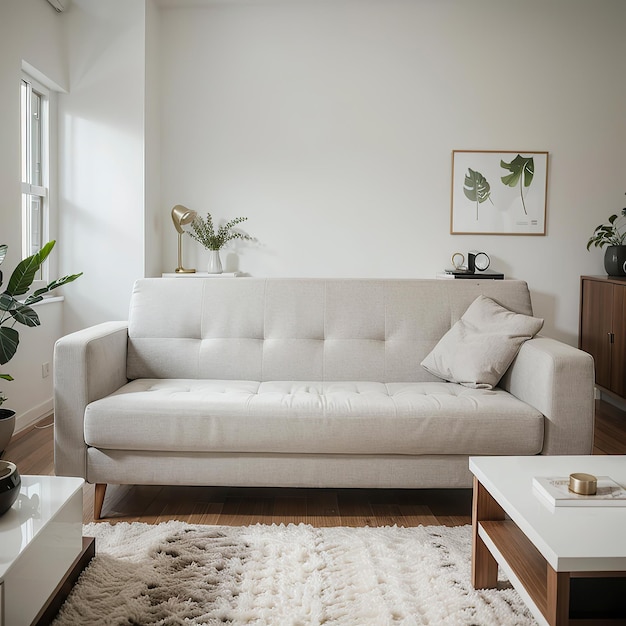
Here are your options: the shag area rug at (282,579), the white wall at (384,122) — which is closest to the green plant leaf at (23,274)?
the shag area rug at (282,579)

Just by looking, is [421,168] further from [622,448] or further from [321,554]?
[321,554]

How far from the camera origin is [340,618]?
1725mm

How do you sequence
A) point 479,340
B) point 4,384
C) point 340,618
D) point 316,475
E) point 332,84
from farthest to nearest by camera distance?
point 332,84 < point 4,384 < point 479,340 < point 316,475 < point 340,618

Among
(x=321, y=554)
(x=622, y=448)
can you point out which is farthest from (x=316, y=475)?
(x=622, y=448)

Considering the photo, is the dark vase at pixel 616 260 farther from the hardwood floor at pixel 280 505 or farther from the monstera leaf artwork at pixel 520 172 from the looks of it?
the hardwood floor at pixel 280 505

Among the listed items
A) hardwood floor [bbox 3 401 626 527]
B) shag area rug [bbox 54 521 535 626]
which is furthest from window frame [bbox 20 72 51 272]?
shag area rug [bbox 54 521 535 626]

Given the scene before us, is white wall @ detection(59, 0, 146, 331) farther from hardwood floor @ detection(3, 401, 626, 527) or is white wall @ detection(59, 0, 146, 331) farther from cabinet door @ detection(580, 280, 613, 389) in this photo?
cabinet door @ detection(580, 280, 613, 389)

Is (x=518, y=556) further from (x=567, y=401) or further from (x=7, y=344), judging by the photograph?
(x=7, y=344)

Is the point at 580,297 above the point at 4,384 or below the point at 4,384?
above

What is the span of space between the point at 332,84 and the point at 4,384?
111 inches

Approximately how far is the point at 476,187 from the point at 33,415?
126 inches

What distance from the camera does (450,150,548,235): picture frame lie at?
4.40 m

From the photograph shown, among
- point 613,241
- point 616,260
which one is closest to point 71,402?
point 616,260

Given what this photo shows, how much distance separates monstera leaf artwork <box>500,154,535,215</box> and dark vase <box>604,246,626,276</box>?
2.27 feet
